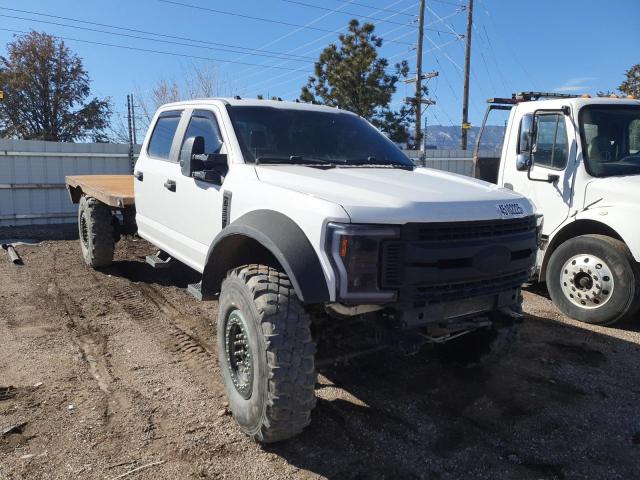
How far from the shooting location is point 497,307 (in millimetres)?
3256

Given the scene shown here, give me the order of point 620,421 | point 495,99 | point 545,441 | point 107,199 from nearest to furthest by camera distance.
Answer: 1. point 545,441
2. point 620,421
3. point 107,199
4. point 495,99

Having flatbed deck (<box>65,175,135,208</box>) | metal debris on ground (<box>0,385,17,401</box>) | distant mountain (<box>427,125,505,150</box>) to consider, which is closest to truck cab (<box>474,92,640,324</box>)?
distant mountain (<box>427,125,505,150</box>)

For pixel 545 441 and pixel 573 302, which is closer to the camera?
pixel 545 441

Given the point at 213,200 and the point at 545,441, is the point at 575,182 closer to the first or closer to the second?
the point at 545,441

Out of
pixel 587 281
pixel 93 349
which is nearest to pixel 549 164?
pixel 587 281

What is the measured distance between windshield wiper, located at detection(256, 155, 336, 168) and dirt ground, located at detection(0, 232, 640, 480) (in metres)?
1.64

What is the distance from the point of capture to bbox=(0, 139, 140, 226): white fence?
35.9ft

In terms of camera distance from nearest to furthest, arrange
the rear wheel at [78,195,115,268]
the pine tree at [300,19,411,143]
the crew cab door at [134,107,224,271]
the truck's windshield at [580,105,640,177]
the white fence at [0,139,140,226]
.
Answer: the crew cab door at [134,107,224,271] < the truck's windshield at [580,105,640,177] < the rear wheel at [78,195,115,268] < the white fence at [0,139,140,226] < the pine tree at [300,19,411,143]

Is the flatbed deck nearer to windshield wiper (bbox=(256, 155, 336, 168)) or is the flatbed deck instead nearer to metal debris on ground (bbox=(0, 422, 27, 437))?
windshield wiper (bbox=(256, 155, 336, 168))

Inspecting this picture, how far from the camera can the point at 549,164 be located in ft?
19.7

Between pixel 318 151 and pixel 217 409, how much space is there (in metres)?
2.09

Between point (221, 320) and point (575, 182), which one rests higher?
point (575, 182)

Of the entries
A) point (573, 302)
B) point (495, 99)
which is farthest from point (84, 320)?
point (495, 99)

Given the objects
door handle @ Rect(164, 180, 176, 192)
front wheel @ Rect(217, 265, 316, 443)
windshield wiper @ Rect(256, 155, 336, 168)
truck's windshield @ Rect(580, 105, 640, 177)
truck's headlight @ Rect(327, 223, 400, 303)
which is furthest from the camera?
Answer: truck's windshield @ Rect(580, 105, 640, 177)
